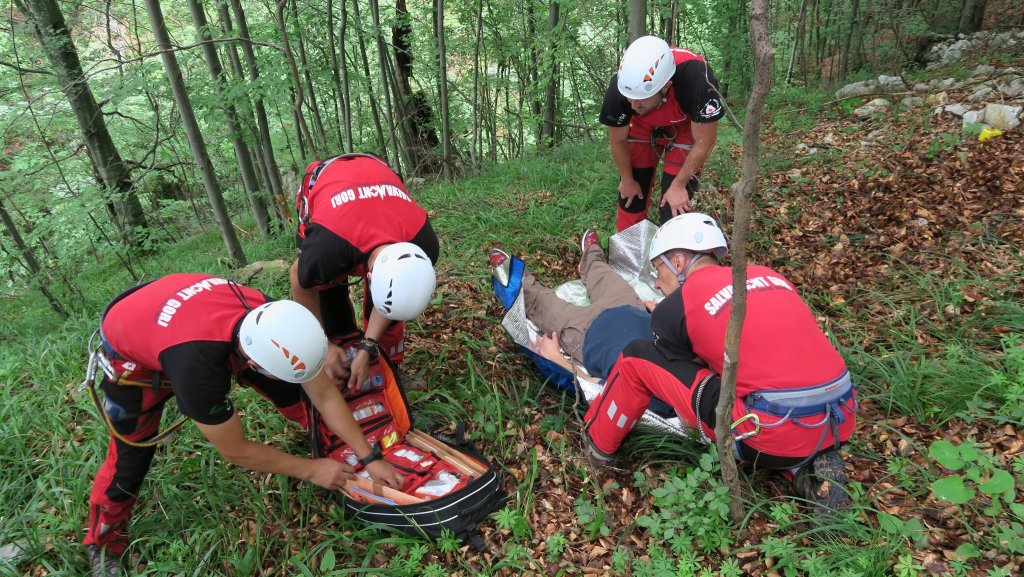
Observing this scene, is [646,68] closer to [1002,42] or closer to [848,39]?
[1002,42]

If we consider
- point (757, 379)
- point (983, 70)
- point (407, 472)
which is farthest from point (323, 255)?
point (983, 70)

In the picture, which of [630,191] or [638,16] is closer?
[630,191]

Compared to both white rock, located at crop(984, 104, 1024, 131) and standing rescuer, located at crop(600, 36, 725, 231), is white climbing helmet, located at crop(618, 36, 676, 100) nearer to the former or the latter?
standing rescuer, located at crop(600, 36, 725, 231)

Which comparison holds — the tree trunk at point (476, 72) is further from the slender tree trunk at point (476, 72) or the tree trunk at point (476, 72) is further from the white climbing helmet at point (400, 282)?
the white climbing helmet at point (400, 282)

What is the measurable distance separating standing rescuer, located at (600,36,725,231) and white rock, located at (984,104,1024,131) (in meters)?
3.46

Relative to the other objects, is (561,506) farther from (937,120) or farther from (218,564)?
(937,120)

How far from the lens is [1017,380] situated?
2.55 metres

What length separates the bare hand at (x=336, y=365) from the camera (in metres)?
2.96

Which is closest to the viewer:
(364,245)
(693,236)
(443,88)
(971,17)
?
(693,236)

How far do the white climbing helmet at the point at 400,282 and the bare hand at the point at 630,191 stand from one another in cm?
226

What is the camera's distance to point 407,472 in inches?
107

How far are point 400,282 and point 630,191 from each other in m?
2.46

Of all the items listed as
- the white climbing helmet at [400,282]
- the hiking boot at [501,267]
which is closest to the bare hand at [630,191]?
the hiking boot at [501,267]

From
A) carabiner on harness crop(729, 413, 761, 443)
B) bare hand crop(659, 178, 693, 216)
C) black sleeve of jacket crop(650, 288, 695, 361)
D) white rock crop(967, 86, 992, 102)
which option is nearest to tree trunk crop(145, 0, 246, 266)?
bare hand crop(659, 178, 693, 216)
